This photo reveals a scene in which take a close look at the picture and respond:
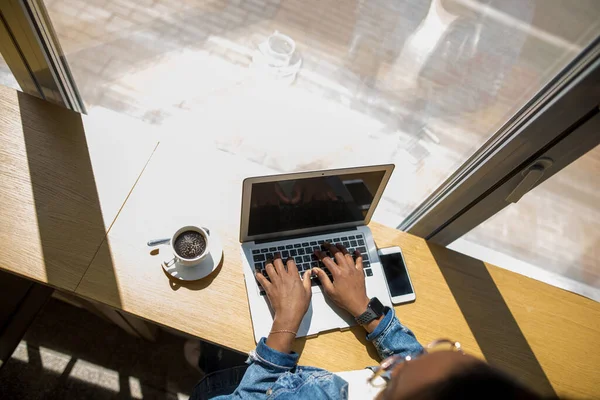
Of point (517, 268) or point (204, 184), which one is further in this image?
point (517, 268)

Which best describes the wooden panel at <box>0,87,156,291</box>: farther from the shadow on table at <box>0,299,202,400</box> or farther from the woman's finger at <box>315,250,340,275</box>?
the shadow on table at <box>0,299,202,400</box>

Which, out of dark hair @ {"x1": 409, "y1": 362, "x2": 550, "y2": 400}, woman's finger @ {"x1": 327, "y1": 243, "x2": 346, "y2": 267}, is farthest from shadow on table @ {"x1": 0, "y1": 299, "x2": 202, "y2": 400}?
dark hair @ {"x1": 409, "y1": 362, "x2": 550, "y2": 400}

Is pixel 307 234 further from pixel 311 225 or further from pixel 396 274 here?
pixel 396 274

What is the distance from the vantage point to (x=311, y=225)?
99cm

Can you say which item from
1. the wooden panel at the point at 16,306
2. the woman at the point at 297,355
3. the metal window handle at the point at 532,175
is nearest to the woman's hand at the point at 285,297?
the woman at the point at 297,355

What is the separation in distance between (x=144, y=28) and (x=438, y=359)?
1.27m

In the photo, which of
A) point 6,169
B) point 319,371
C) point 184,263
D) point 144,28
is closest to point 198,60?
point 144,28

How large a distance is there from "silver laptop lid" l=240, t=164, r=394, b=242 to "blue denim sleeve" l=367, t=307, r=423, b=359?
252 millimetres

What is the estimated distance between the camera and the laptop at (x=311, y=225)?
0.85 metres

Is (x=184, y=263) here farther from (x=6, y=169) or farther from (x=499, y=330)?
(x=499, y=330)

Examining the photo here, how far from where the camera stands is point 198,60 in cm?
135

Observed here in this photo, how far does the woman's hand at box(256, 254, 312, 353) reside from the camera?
2.80 feet

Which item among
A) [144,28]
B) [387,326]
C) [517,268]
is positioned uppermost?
[144,28]

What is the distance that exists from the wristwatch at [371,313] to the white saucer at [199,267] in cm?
34
